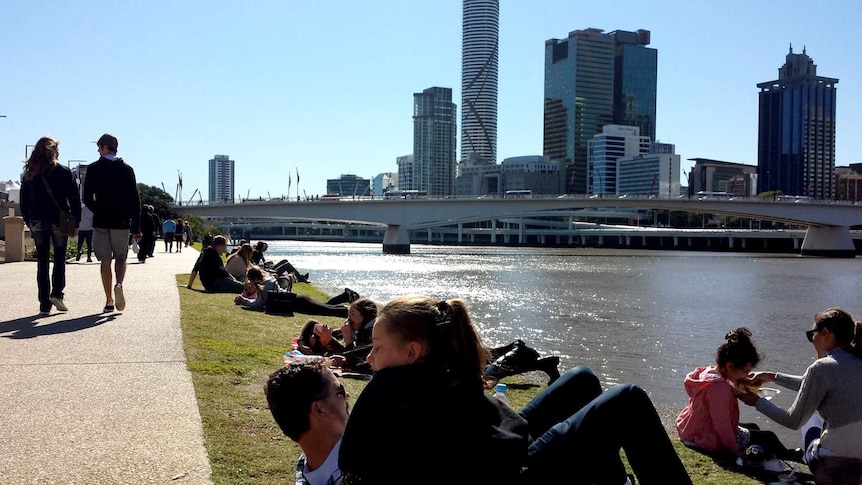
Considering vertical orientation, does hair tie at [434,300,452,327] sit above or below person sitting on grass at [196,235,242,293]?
above

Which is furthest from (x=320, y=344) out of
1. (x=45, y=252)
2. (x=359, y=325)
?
(x=45, y=252)

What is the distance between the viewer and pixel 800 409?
515cm

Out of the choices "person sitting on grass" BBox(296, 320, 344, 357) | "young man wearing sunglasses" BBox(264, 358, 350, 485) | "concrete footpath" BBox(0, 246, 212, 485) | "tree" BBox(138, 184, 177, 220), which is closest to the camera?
"young man wearing sunglasses" BBox(264, 358, 350, 485)

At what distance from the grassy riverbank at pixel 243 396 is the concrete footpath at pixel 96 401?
13 cm

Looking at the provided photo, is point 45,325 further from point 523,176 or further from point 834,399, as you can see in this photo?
point 523,176

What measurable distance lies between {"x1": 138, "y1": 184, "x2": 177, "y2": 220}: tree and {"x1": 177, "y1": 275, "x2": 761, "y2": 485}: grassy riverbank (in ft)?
223

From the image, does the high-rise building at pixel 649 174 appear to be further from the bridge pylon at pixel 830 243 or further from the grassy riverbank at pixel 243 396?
the grassy riverbank at pixel 243 396

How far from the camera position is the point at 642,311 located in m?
22.9

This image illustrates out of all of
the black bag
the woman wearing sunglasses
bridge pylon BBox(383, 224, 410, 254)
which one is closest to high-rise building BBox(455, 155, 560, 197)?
bridge pylon BBox(383, 224, 410, 254)

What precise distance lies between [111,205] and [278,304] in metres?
4.45

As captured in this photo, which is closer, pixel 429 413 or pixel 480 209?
pixel 429 413

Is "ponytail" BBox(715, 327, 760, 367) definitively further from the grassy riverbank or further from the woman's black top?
the woman's black top

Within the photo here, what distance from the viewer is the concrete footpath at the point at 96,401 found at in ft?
12.8

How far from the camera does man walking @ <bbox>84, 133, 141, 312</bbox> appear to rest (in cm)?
883
